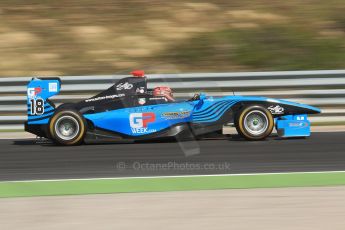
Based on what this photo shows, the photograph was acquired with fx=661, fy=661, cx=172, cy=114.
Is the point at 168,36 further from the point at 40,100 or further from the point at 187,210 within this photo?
the point at 187,210

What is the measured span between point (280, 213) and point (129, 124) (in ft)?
14.7

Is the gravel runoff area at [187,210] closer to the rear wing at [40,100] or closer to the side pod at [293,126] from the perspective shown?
the side pod at [293,126]

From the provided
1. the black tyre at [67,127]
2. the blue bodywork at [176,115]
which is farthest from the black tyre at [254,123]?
the black tyre at [67,127]

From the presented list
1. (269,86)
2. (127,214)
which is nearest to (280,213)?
(127,214)

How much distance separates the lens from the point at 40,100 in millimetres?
9852

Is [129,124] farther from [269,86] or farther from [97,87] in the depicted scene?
[269,86]

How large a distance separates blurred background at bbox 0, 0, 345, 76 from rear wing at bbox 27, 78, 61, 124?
429 centimetres

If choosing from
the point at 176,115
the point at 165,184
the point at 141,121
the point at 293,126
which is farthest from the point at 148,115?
the point at 165,184

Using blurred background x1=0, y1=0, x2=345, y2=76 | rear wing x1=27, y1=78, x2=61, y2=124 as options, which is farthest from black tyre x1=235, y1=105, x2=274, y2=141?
blurred background x1=0, y1=0, x2=345, y2=76

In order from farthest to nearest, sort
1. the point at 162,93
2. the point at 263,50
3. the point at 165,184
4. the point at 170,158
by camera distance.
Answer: the point at 263,50
the point at 162,93
the point at 170,158
the point at 165,184

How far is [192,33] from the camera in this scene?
15.4 m

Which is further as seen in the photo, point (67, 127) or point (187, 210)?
point (67, 127)

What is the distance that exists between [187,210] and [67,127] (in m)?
4.59

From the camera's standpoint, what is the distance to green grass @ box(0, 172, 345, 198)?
6.59 meters
